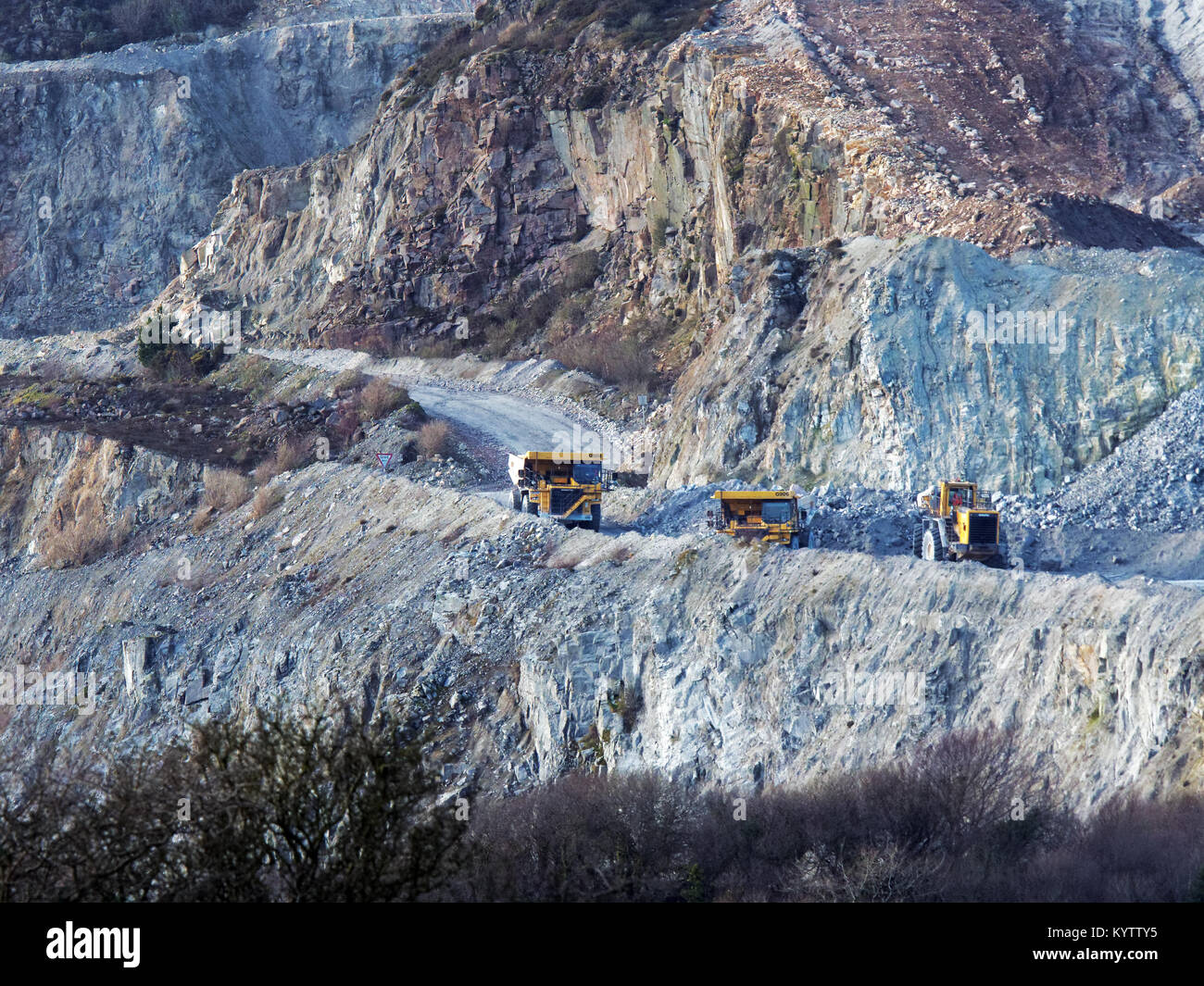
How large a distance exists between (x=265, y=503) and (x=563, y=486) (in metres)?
12.8

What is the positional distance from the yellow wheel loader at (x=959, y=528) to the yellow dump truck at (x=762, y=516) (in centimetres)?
242

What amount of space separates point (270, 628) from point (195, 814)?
19.7m

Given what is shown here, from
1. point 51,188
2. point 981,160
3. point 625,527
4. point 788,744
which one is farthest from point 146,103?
point 788,744

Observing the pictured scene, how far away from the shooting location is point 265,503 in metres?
41.9

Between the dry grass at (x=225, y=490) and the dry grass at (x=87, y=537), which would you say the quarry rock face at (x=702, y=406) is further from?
the dry grass at (x=225, y=490)

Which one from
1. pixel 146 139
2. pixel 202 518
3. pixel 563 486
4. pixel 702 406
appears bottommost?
pixel 202 518

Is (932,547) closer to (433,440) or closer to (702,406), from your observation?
(702,406)

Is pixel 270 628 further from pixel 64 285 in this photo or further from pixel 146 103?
pixel 146 103

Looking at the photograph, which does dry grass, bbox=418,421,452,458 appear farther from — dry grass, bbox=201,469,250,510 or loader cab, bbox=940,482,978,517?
loader cab, bbox=940,482,978,517

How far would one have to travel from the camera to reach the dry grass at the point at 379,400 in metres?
46.8

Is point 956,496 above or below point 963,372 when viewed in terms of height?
below

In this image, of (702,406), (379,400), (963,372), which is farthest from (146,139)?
(963,372)

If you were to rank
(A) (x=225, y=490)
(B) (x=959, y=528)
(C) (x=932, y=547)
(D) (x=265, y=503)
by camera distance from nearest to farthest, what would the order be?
1. (B) (x=959, y=528)
2. (C) (x=932, y=547)
3. (D) (x=265, y=503)
4. (A) (x=225, y=490)

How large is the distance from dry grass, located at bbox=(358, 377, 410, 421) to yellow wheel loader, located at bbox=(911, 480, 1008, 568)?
22.1 meters
